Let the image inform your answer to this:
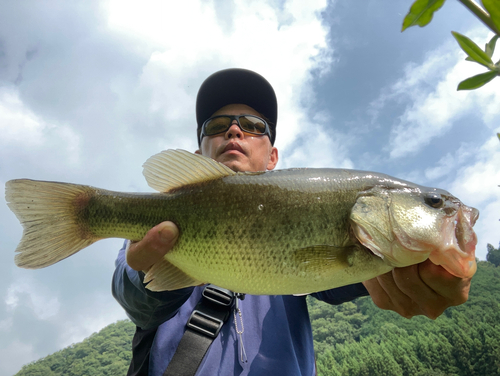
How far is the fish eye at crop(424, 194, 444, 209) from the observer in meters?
1.80

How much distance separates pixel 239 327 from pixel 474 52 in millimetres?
3019

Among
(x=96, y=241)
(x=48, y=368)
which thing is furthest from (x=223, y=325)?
(x=48, y=368)

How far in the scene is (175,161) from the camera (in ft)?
6.77

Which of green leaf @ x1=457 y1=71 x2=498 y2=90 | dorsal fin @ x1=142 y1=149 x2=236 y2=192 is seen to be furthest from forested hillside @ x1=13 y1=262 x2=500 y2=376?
green leaf @ x1=457 y1=71 x2=498 y2=90

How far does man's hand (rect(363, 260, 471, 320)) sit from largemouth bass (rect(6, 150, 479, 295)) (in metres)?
0.12

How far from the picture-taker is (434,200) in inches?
71.3

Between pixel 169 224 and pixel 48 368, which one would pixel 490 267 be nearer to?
pixel 169 224

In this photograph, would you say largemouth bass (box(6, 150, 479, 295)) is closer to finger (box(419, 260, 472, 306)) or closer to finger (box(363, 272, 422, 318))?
finger (box(419, 260, 472, 306))

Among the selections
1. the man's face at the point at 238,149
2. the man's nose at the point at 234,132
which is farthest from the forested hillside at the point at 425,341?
the man's nose at the point at 234,132

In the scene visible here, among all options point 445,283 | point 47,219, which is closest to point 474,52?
point 445,283

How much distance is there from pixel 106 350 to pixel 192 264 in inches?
4145

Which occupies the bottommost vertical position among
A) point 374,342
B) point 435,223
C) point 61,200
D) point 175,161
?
point 435,223

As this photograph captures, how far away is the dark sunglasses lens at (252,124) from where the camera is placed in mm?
4031

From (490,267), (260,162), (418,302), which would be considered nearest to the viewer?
(418,302)
